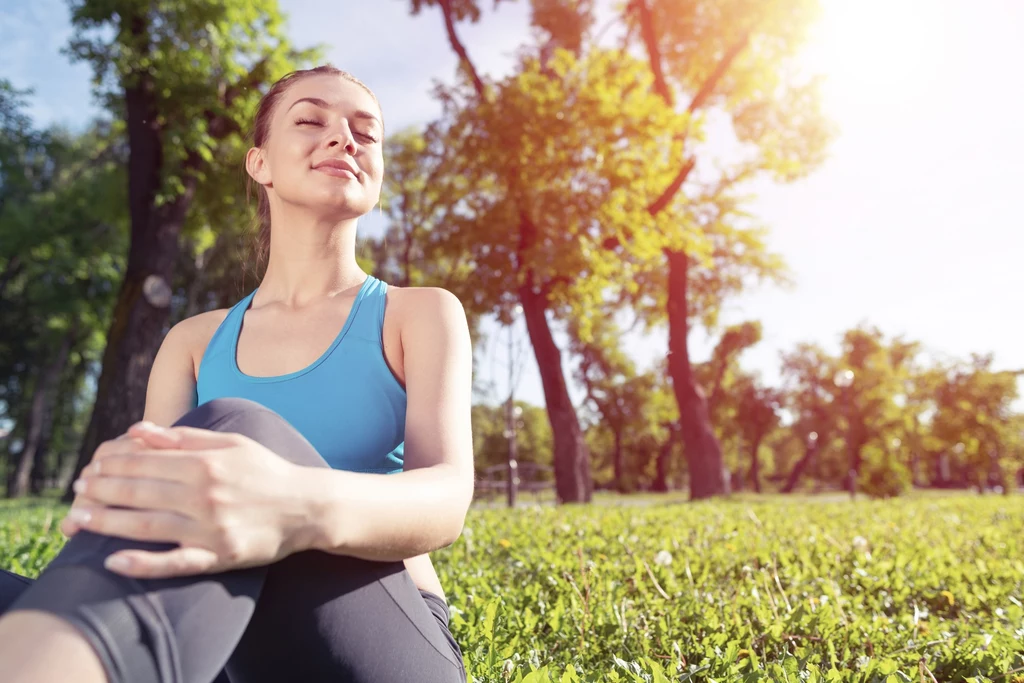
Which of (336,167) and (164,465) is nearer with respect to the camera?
(164,465)

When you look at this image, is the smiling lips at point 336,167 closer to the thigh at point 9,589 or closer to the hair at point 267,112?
the hair at point 267,112

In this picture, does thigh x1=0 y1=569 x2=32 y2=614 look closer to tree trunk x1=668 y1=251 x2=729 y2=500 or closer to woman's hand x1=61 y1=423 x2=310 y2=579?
woman's hand x1=61 y1=423 x2=310 y2=579

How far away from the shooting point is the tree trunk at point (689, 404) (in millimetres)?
16422

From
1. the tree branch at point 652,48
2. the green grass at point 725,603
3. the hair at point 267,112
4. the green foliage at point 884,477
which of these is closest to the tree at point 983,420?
the green foliage at point 884,477

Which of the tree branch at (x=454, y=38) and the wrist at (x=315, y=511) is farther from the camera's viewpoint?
the tree branch at (x=454, y=38)

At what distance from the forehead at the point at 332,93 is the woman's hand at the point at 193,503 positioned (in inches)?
46.7

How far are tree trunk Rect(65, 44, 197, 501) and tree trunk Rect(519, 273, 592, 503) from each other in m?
6.32

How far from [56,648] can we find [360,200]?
1288mm

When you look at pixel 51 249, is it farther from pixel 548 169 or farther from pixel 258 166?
pixel 258 166

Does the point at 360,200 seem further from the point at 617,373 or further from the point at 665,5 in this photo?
the point at 617,373

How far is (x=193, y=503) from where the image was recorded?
98 centimetres

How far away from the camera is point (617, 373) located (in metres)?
45.5

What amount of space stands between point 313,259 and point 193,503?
111 cm

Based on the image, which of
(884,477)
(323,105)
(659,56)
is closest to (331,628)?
(323,105)
